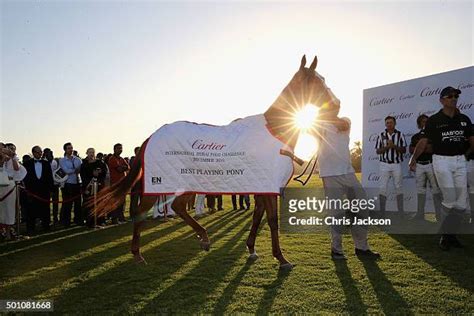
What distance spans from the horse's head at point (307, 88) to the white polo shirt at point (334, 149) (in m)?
0.48

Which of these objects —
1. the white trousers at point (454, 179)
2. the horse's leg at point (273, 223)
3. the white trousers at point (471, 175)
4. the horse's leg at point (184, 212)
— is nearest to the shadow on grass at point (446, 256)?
the white trousers at point (454, 179)

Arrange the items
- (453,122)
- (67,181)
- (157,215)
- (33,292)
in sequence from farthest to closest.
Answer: (157,215)
(67,181)
(453,122)
(33,292)

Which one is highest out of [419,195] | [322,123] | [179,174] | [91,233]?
[322,123]

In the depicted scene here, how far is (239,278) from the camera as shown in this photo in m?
4.50

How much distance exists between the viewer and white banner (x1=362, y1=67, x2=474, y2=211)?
8.19 metres

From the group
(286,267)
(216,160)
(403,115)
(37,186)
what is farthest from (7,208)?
(403,115)

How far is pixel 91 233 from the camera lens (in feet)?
27.3

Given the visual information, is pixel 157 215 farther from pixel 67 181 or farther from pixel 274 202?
pixel 274 202

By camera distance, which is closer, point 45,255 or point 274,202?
point 274,202

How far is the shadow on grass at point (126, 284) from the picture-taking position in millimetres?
3723

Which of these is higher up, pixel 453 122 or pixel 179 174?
pixel 453 122

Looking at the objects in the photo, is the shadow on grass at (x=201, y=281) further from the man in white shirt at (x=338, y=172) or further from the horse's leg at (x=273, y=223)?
the man in white shirt at (x=338, y=172)

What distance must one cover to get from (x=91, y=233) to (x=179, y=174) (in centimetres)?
419

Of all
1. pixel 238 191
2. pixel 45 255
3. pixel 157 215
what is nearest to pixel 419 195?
pixel 238 191
